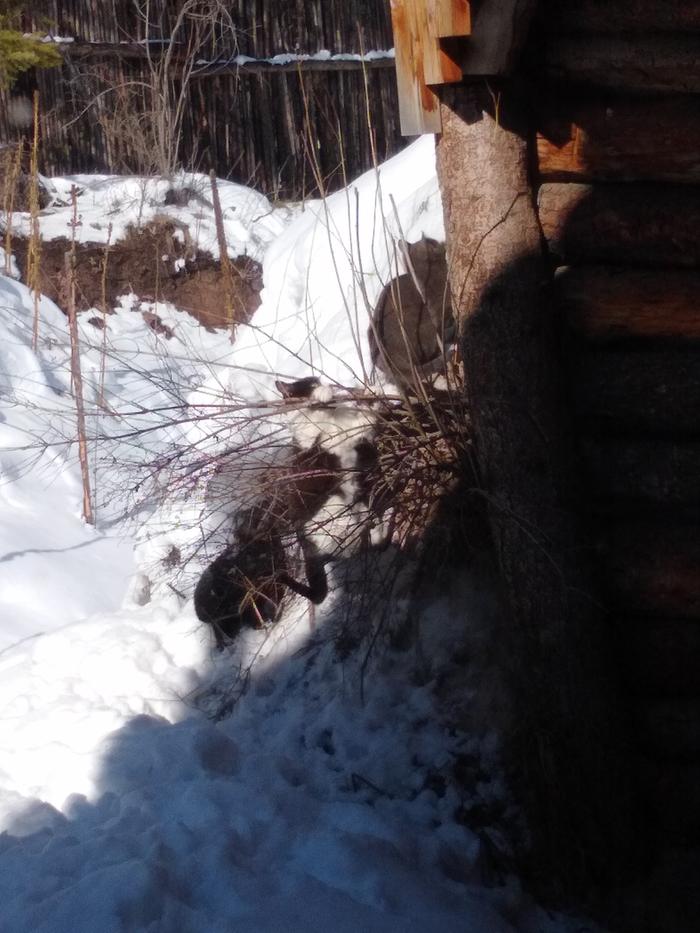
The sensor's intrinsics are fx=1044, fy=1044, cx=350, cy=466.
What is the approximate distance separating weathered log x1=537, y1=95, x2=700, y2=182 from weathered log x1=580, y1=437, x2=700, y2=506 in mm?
829

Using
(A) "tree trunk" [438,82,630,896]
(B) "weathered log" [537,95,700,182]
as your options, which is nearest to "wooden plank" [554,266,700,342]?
(A) "tree trunk" [438,82,630,896]

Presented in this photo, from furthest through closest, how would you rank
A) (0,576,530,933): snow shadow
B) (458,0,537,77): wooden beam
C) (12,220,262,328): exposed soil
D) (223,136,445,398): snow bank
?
(12,220,262,328): exposed soil < (223,136,445,398): snow bank < (458,0,537,77): wooden beam < (0,576,530,933): snow shadow

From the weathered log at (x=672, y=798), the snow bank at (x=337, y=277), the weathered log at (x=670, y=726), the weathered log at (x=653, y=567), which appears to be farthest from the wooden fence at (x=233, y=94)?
the weathered log at (x=672, y=798)

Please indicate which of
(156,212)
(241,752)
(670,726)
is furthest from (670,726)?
(156,212)

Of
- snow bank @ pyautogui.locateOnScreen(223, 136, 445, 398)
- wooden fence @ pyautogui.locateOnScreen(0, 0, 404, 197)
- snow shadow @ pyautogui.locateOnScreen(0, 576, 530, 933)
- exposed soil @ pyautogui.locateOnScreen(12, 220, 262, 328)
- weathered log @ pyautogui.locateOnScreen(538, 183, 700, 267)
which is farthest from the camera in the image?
wooden fence @ pyautogui.locateOnScreen(0, 0, 404, 197)

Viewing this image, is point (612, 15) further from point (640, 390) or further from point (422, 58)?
point (640, 390)

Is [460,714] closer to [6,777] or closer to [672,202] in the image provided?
[6,777]

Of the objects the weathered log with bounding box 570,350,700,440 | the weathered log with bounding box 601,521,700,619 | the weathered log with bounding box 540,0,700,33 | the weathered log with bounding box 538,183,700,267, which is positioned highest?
the weathered log with bounding box 540,0,700,33

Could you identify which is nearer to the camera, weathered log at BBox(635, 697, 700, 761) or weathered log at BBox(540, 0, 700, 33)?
weathered log at BBox(540, 0, 700, 33)

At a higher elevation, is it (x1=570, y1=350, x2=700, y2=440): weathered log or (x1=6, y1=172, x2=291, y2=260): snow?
(x1=6, y1=172, x2=291, y2=260): snow

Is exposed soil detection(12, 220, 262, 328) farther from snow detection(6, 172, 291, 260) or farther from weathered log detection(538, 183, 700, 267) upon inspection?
weathered log detection(538, 183, 700, 267)

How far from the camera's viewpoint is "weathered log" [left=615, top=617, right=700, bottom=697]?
3262mm

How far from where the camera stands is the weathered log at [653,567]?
10.5 feet

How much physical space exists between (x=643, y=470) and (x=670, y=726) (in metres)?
0.81
